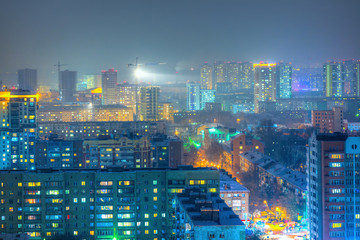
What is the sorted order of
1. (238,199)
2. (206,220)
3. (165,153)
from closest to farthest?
1. (206,220)
2. (238,199)
3. (165,153)

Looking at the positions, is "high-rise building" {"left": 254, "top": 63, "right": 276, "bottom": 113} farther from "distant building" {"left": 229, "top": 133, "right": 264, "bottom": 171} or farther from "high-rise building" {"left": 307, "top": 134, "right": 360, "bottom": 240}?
"high-rise building" {"left": 307, "top": 134, "right": 360, "bottom": 240}

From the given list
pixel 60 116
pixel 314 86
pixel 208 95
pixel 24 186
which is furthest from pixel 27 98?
pixel 314 86

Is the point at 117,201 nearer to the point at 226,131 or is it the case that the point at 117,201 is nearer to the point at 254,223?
the point at 254,223

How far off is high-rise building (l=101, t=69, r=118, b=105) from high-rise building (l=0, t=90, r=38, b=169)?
2741 cm

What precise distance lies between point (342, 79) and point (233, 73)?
49.7 ft

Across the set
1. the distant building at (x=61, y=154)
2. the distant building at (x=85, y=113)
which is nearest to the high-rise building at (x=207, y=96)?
the distant building at (x=85, y=113)

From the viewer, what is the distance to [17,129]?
65.9 ft

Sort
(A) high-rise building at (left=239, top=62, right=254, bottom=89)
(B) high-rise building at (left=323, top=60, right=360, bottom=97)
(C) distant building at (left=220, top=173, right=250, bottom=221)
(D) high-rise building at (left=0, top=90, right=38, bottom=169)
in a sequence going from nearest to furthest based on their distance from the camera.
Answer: (C) distant building at (left=220, top=173, right=250, bottom=221) < (D) high-rise building at (left=0, top=90, right=38, bottom=169) < (B) high-rise building at (left=323, top=60, right=360, bottom=97) < (A) high-rise building at (left=239, top=62, right=254, bottom=89)

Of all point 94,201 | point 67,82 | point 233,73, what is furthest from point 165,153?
point 233,73

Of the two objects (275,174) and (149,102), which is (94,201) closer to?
(275,174)

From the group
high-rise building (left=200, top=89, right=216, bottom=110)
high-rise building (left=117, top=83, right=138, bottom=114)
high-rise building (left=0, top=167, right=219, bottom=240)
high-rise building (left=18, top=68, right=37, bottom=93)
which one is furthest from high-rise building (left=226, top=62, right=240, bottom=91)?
high-rise building (left=0, top=167, right=219, bottom=240)

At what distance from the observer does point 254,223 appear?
46.2 ft

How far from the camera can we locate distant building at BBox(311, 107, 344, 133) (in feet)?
104

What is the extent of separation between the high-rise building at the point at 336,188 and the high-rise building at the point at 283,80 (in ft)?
136
